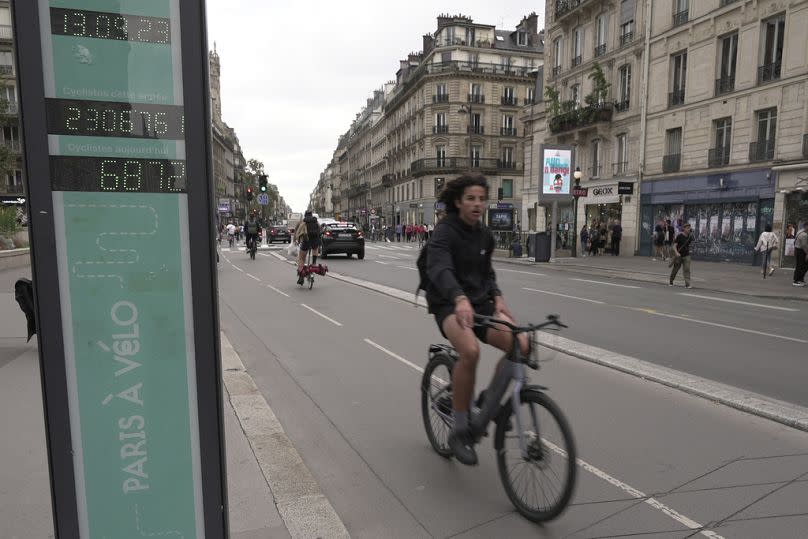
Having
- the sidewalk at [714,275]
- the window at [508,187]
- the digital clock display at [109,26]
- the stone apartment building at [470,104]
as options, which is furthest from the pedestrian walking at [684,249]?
the window at [508,187]

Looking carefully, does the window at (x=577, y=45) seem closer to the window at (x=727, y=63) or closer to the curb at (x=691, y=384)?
the window at (x=727, y=63)

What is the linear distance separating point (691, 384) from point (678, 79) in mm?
25089

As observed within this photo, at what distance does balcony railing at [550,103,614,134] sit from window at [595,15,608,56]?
344 centimetres

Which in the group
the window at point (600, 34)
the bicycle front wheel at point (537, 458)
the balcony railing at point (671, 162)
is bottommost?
the bicycle front wheel at point (537, 458)

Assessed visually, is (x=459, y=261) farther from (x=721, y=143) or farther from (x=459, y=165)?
(x=459, y=165)

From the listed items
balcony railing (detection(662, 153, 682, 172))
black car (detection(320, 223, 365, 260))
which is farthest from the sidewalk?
black car (detection(320, 223, 365, 260))

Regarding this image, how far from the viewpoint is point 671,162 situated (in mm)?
26125

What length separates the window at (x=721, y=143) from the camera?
23.4 m

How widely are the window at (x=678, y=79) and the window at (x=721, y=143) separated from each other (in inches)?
94.8

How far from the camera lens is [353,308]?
33.0 ft

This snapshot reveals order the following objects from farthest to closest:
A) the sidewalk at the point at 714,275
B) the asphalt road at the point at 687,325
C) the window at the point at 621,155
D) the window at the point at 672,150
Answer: the window at the point at 621,155 < the window at the point at 672,150 < the sidewalk at the point at 714,275 < the asphalt road at the point at 687,325

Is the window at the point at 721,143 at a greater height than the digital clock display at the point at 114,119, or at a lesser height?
greater

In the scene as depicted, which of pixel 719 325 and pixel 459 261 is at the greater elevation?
pixel 459 261

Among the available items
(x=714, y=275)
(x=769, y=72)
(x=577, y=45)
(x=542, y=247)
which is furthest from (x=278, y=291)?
(x=577, y=45)
